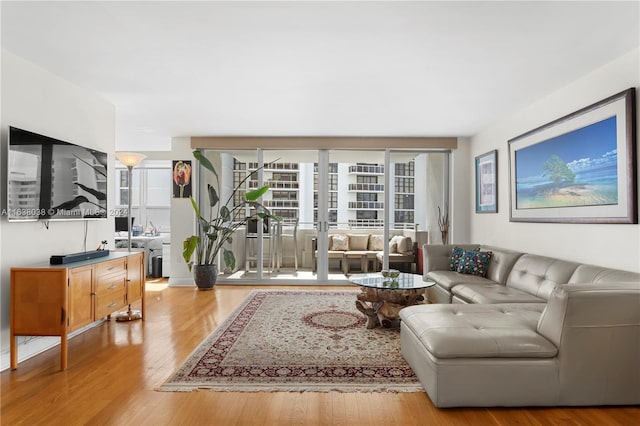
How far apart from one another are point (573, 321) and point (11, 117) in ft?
13.5

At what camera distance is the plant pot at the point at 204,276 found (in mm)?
5832

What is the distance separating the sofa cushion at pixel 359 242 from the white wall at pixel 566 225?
1.79 meters

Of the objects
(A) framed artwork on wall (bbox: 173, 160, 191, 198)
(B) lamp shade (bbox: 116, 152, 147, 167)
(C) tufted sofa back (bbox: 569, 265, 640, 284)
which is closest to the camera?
(C) tufted sofa back (bbox: 569, 265, 640, 284)

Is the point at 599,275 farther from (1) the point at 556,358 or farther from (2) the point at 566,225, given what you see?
(1) the point at 556,358

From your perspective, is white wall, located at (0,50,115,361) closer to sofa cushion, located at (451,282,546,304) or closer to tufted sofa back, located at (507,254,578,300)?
sofa cushion, located at (451,282,546,304)

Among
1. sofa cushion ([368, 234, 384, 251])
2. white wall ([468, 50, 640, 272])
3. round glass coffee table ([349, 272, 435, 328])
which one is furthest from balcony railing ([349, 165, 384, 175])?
round glass coffee table ([349, 272, 435, 328])

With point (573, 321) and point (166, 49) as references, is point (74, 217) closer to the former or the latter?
point (166, 49)

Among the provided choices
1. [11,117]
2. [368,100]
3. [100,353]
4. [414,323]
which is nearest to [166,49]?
[11,117]

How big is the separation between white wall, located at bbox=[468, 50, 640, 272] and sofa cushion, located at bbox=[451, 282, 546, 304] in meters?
0.60

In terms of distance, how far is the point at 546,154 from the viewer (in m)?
3.94

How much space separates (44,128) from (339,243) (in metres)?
4.32

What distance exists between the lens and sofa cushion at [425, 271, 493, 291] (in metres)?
4.16

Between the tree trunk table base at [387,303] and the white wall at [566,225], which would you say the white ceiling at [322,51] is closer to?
the white wall at [566,225]

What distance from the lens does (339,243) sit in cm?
650
